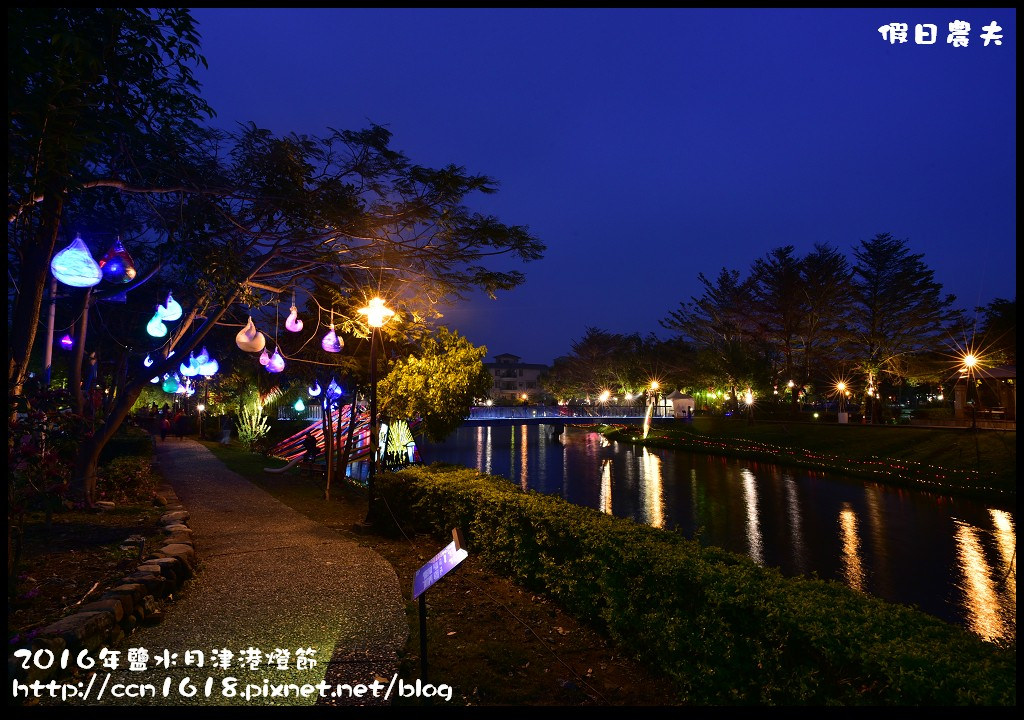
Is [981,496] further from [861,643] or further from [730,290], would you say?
[730,290]

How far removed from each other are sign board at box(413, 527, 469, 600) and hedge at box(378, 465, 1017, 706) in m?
1.88

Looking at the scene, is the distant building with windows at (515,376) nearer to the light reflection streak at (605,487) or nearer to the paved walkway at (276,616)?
the light reflection streak at (605,487)

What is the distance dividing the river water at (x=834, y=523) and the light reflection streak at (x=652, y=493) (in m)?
0.04

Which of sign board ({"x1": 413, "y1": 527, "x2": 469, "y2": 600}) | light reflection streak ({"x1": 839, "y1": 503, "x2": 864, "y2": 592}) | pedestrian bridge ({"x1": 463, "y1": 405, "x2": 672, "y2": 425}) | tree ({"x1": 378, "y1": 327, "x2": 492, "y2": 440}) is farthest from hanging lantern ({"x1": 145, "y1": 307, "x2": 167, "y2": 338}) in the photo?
pedestrian bridge ({"x1": 463, "y1": 405, "x2": 672, "y2": 425})

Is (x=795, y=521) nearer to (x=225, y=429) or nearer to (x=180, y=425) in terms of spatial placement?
(x=180, y=425)

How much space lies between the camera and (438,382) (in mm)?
12875

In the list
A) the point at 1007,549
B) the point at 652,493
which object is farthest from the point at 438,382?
the point at 1007,549

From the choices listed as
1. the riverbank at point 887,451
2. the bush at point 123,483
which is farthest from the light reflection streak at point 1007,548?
the bush at point 123,483

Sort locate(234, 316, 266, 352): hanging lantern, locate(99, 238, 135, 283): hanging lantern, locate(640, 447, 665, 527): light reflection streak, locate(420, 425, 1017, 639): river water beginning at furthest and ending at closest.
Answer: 1. locate(640, 447, 665, 527): light reflection streak
2. locate(234, 316, 266, 352): hanging lantern
3. locate(420, 425, 1017, 639): river water
4. locate(99, 238, 135, 283): hanging lantern

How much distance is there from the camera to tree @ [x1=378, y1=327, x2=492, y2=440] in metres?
12.9

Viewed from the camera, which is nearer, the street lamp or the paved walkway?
the paved walkway

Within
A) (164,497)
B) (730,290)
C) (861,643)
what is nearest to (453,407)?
(164,497)

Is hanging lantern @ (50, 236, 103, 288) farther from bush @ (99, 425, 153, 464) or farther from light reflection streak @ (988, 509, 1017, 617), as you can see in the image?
bush @ (99, 425, 153, 464)

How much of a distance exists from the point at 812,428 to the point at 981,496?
17.6m
